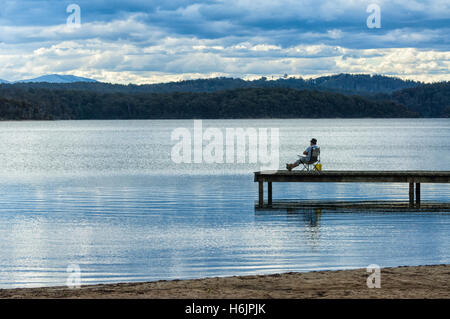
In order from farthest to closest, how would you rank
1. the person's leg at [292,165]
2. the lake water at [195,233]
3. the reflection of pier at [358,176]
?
1. the person's leg at [292,165]
2. the reflection of pier at [358,176]
3. the lake water at [195,233]

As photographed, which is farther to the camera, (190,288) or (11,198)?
(11,198)

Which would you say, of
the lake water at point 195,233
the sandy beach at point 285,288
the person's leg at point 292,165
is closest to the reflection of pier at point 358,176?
the person's leg at point 292,165

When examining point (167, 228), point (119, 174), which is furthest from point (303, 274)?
point (119, 174)

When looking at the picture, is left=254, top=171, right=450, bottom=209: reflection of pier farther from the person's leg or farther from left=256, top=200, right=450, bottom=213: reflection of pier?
left=256, top=200, right=450, bottom=213: reflection of pier

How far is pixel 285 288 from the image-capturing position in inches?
392

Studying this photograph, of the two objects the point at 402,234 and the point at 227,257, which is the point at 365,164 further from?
the point at 227,257

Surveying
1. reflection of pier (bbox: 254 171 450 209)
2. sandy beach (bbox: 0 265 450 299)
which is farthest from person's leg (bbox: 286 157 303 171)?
sandy beach (bbox: 0 265 450 299)

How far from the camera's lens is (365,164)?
186 feet

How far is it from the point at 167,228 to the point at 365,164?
128 ft

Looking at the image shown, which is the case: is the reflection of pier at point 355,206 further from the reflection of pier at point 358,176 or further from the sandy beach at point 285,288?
the sandy beach at point 285,288

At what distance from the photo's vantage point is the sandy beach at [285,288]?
938cm

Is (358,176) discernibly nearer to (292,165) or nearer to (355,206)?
(292,165)

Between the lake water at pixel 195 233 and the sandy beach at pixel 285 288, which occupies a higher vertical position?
the sandy beach at pixel 285 288

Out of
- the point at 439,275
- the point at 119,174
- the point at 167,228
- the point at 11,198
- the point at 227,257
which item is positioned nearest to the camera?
the point at 439,275
